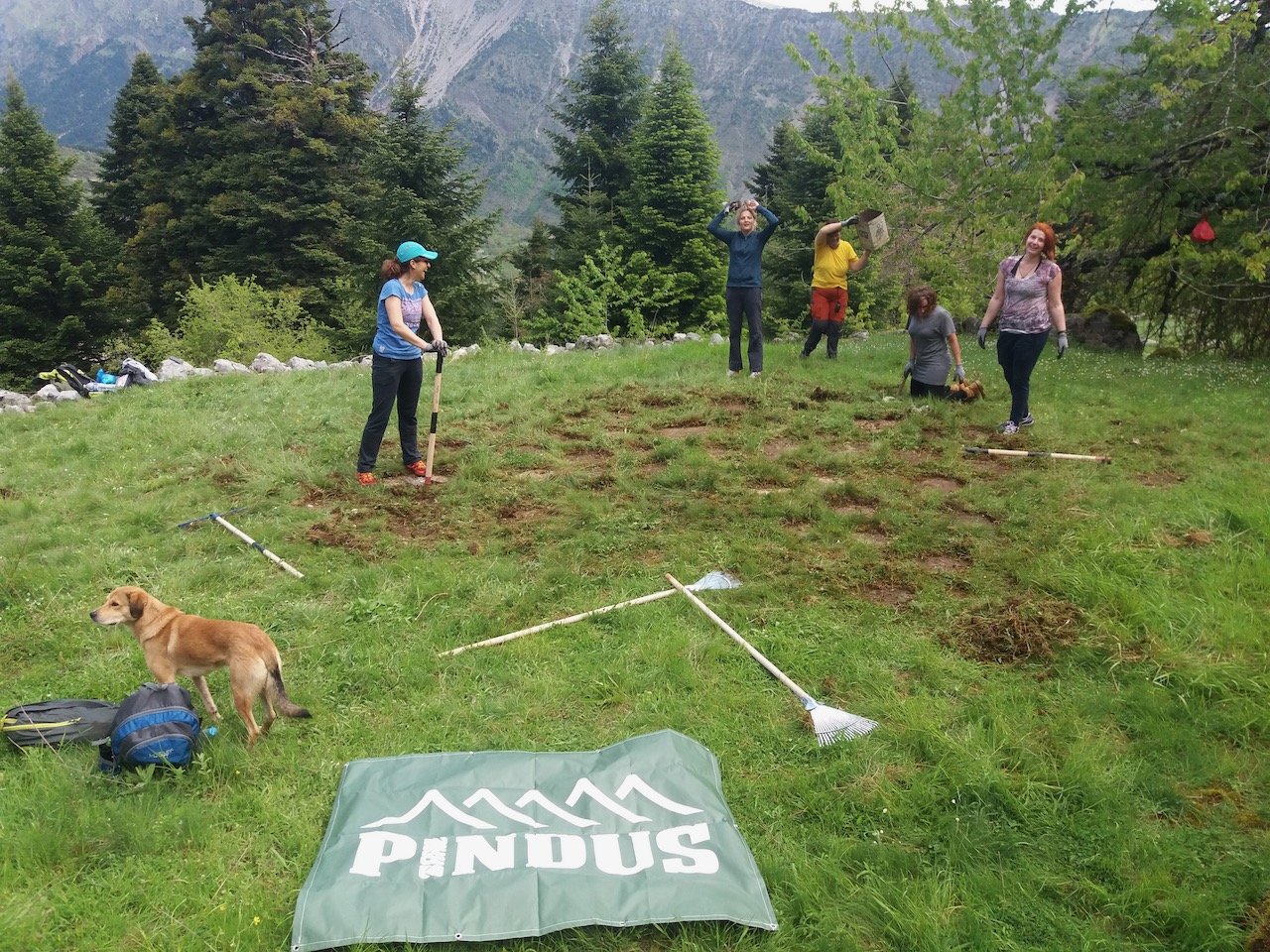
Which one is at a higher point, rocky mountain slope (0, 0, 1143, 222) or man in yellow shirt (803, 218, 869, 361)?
rocky mountain slope (0, 0, 1143, 222)

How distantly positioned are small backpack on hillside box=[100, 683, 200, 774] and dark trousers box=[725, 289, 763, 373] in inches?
310

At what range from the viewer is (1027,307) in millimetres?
7426

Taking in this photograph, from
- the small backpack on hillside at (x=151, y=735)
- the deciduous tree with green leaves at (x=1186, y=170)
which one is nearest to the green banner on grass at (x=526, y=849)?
the small backpack on hillside at (x=151, y=735)

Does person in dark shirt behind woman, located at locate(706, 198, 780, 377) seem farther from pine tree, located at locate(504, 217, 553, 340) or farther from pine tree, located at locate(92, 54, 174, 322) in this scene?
pine tree, located at locate(92, 54, 174, 322)

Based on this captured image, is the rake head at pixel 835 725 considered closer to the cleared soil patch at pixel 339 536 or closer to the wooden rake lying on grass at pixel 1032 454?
the cleared soil patch at pixel 339 536

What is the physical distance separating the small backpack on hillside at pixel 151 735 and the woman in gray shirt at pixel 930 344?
26.2ft

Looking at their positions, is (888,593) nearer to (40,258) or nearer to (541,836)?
(541,836)

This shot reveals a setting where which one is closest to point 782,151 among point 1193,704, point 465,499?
point 465,499

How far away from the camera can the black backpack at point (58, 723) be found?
3539 mm

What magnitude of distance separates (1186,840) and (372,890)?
3.04 m

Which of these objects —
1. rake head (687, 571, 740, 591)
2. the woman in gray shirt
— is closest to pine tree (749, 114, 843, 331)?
the woman in gray shirt

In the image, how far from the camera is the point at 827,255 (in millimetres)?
10531

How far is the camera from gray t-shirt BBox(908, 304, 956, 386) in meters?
8.82

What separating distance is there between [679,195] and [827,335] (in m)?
14.1
